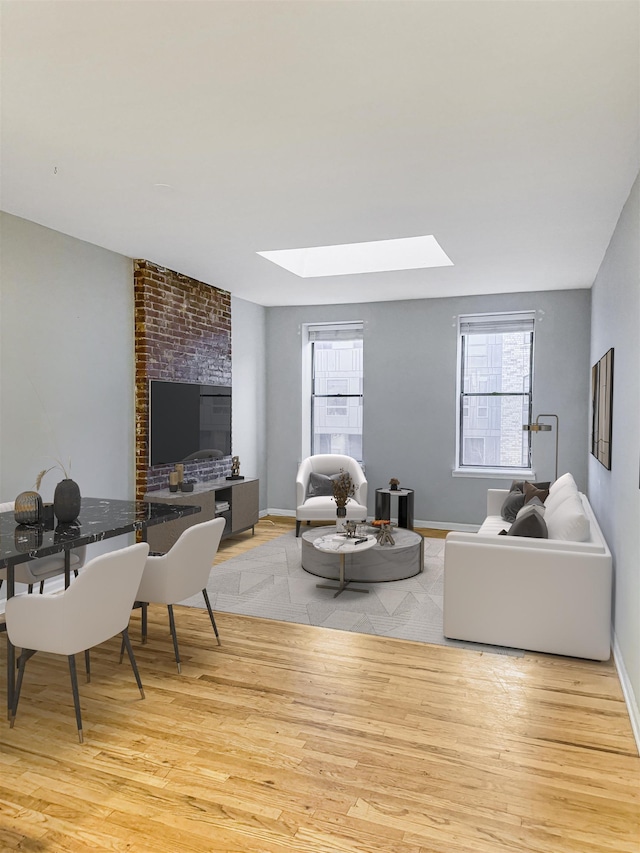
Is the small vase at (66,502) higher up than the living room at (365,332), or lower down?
lower down

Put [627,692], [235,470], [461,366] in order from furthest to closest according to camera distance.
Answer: [461,366]
[235,470]
[627,692]

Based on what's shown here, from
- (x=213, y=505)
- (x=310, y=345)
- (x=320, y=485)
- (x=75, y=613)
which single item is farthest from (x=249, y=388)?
(x=75, y=613)

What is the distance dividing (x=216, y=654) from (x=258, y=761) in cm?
116

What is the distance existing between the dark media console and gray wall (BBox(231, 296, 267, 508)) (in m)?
0.81

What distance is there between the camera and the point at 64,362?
15.4 ft

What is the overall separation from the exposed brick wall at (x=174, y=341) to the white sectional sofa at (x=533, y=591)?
3066 millimetres

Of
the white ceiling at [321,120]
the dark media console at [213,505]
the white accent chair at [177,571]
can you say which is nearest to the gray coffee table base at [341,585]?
the dark media console at [213,505]

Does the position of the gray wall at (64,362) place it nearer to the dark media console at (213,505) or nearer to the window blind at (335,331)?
the dark media console at (213,505)

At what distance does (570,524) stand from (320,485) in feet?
12.1

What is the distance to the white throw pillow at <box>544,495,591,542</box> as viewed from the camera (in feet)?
11.9

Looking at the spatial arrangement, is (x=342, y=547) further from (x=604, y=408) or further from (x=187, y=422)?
(x=187, y=422)

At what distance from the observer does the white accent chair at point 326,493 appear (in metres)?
6.60

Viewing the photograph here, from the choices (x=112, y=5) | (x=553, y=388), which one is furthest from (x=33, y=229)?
(x=553, y=388)

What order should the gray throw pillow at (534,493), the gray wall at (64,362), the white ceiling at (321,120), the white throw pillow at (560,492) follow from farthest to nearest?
the gray throw pillow at (534,493)
the white throw pillow at (560,492)
the gray wall at (64,362)
the white ceiling at (321,120)
